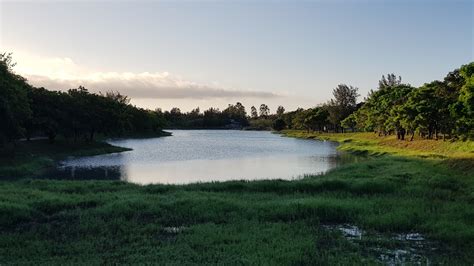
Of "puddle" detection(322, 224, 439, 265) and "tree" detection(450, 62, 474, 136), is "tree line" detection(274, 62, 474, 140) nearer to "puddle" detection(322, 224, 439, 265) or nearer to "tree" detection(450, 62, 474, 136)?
"tree" detection(450, 62, 474, 136)

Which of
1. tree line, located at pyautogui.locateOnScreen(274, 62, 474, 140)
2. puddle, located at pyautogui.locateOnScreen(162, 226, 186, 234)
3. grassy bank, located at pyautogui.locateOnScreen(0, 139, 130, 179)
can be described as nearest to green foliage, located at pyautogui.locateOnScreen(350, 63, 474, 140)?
tree line, located at pyautogui.locateOnScreen(274, 62, 474, 140)

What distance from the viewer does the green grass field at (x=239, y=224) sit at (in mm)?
10875

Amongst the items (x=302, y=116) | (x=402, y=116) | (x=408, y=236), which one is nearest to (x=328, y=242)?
(x=408, y=236)

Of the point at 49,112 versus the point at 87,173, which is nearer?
the point at 87,173

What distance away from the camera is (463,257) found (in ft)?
35.8

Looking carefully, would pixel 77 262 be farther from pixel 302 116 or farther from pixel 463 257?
pixel 302 116

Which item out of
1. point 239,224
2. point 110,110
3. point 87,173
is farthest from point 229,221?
point 110,110

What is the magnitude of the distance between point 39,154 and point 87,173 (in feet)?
44.3

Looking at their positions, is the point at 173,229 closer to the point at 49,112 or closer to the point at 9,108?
the point at 9,108

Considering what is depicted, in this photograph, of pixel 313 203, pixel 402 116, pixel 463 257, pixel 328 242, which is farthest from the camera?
pixel 402 116

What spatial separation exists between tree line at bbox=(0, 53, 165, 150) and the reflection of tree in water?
4875mm

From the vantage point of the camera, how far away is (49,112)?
5203cm

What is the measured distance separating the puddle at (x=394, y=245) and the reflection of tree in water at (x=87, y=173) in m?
22.6

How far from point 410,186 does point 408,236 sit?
31.8ft
